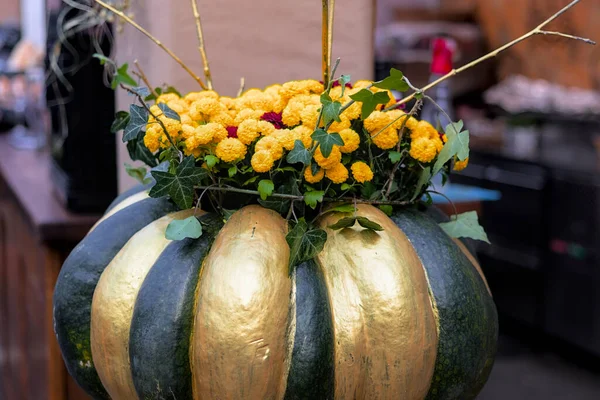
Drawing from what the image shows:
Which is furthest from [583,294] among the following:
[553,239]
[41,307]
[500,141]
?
[41,307]

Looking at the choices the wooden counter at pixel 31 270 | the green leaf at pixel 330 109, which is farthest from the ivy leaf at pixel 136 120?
the wooden counter at pixel 31 270

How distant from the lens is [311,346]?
0.77 metres

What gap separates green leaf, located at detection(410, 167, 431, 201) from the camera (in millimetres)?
875

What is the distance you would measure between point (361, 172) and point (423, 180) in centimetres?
8

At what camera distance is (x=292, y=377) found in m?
0.77

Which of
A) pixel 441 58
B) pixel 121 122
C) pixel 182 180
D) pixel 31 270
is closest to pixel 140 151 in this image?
pixel 121 122

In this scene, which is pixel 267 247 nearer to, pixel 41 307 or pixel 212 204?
pixel 212 204

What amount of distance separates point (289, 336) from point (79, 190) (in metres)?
1.20

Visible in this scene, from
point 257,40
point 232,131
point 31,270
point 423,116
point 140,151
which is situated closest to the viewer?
point 232,131

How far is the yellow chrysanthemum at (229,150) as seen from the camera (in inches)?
32.1

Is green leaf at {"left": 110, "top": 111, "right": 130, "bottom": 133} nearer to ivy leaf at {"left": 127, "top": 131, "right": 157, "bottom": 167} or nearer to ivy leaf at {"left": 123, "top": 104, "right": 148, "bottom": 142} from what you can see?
ivy leaf at {"left": 127, "top": 131, "right": 157, "bottom": 167}

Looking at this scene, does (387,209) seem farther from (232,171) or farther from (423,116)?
(423,116)

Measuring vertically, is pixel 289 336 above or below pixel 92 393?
above

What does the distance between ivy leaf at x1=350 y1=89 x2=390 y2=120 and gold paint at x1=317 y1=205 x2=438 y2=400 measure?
0.13m
